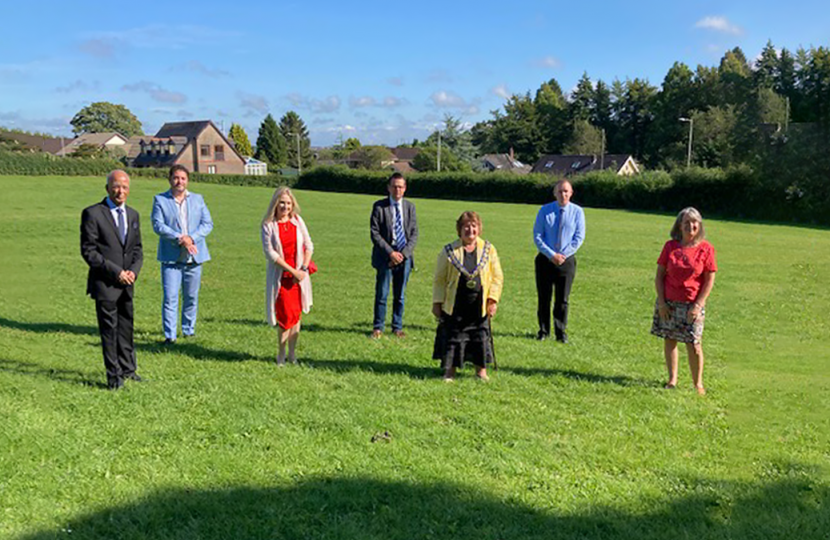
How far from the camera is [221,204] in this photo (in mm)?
40000

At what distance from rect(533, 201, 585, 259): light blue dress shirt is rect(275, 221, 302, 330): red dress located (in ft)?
11.3

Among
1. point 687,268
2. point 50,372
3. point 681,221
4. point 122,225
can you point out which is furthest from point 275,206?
point 687,268

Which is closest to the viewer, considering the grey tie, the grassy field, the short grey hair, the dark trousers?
the grassy field

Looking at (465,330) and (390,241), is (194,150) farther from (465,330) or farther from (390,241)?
(465,330)

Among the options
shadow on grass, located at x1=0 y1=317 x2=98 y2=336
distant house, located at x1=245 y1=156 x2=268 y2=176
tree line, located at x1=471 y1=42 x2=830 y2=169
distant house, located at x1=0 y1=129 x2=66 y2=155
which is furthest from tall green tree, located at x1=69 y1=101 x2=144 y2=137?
shadow on grass, located at x1=0 y1=317 x2=98 y2=336

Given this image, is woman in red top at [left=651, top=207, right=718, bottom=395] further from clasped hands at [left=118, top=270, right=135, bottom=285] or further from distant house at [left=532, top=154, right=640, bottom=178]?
distant house at [left=532, top=154, right=640, bottom=178]

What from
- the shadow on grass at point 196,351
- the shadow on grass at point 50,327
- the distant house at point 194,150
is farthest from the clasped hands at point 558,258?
the distant house at point 194,150

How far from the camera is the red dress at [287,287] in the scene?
731cm

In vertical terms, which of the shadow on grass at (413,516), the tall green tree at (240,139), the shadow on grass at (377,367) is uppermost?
the tall green tree at (240,139)

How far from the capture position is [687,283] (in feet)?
22.0

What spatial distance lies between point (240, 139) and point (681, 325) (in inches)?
5630

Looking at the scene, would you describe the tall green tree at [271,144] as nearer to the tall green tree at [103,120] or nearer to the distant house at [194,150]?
the distant house at [194,150]

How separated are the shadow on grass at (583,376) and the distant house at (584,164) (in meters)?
80.6

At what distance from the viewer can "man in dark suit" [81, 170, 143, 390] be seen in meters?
6.28
